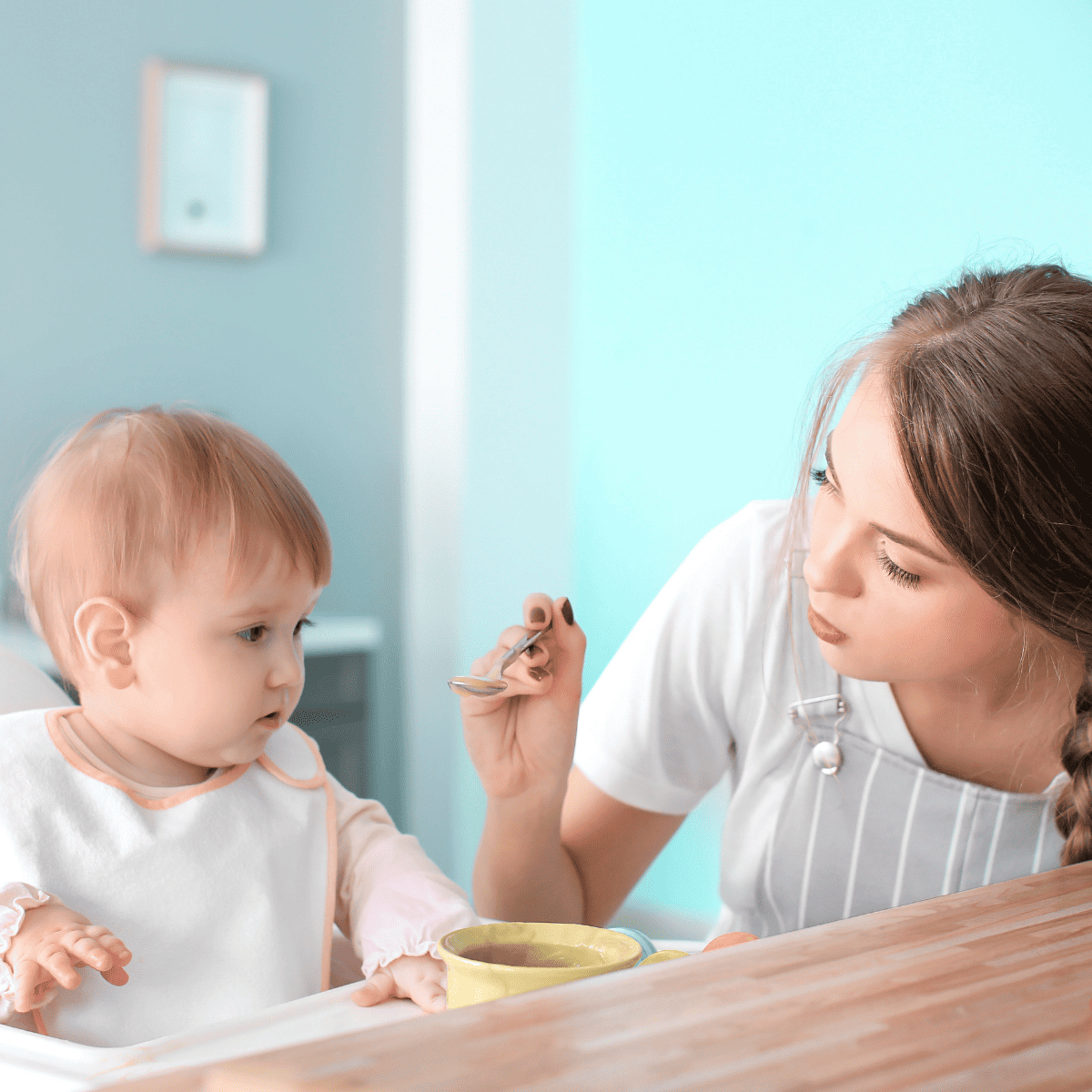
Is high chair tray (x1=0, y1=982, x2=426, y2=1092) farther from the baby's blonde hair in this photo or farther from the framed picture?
the framed picture

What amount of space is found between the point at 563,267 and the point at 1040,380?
8.20 ft

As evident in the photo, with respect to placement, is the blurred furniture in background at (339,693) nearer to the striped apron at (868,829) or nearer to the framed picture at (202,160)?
the framed picture at (202,160)

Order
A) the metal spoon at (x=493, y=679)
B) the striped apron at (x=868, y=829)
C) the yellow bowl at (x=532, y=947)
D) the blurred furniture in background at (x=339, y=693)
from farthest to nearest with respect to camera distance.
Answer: the blurred furniture in background at (x=339, y=693) < the striped apron at (x=868, y=829) < the metal spoon at (x=493, y=679) < the yellow bowl at (x=532, y=947)

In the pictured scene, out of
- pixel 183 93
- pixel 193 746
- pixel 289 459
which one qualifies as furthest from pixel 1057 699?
pixel 183 93

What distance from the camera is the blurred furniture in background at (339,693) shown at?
8.95 ft

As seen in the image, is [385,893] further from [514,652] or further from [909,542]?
[909,542]

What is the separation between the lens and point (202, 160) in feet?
9.77

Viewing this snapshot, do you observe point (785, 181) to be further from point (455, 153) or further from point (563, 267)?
point (455, 153)

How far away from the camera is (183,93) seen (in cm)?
293

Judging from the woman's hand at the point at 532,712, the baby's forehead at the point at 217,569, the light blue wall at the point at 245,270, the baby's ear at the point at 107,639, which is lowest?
the woman's hand at the point at 532,712

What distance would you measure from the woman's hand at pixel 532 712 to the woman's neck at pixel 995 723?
0.31 m

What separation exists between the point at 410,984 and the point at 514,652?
0.89ft

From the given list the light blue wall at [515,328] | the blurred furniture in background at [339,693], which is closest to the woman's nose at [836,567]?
the blurred furniture in background at [339,693]

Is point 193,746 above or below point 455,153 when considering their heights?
below
